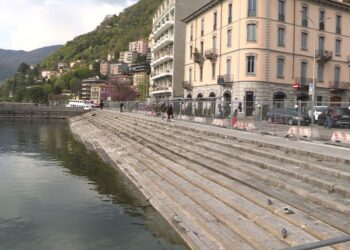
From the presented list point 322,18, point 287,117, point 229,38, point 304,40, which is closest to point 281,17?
point 304,40

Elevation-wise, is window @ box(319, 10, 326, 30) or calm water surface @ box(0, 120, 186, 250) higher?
window @ box(319, 10, 326, 30)

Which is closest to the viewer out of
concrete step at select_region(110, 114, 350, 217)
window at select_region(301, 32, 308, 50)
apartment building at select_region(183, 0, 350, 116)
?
concrete step at select_region(110, 114, 350, 217)

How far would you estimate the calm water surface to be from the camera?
11344 mm

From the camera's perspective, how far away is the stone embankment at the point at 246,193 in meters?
9.47

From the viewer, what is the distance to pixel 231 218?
1101cm

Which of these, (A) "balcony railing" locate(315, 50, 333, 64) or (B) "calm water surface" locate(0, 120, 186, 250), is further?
(A) "balcony railing" locate(315, 50, 333, 64)

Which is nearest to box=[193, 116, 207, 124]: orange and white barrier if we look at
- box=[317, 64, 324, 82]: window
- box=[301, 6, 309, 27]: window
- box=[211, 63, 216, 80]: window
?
box=[211, 63, 216, 80]: window

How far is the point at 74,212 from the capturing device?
47.2 feet

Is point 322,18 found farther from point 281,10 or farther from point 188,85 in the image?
point 188,85

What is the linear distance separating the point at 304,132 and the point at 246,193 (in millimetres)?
9801

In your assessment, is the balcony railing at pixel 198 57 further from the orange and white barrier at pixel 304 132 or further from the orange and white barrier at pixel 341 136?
the orange and white barrier at pixel 341 136

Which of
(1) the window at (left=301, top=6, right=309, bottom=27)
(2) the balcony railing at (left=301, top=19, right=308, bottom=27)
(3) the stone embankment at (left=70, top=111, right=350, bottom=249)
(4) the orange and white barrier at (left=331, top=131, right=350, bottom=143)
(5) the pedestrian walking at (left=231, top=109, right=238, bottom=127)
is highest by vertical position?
(1) the window at (left=301, top=6, right=309, bottom=27)

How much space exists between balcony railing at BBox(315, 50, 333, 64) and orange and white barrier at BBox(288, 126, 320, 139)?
38.7 m

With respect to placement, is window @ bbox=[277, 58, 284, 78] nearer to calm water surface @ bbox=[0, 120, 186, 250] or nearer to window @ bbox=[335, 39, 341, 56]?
window @ bbox=[335, 39, 341, 56]
